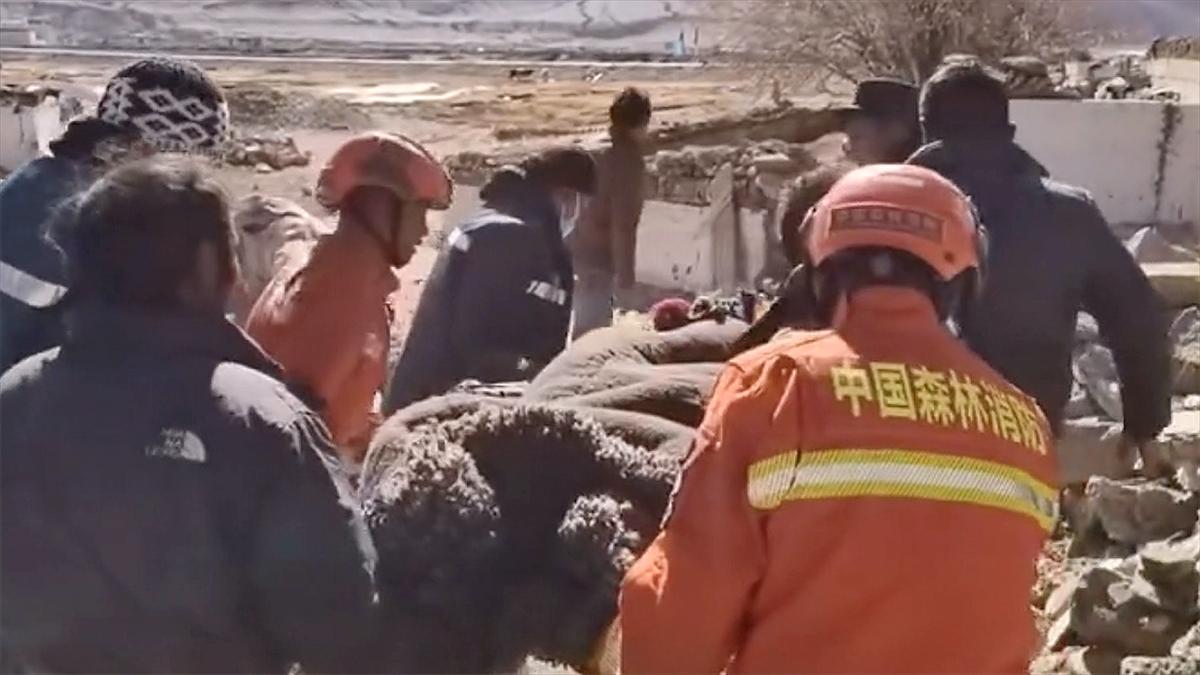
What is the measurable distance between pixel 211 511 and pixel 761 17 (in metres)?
27.5

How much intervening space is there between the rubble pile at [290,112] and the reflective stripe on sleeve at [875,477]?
32.4 metres

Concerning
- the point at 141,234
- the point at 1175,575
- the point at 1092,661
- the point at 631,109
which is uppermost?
the point at 141,234

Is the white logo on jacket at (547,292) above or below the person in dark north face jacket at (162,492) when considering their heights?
below

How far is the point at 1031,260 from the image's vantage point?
14.9ft

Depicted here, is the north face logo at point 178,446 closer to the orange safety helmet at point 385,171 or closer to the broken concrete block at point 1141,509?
the orange safety helmet at point 385,171

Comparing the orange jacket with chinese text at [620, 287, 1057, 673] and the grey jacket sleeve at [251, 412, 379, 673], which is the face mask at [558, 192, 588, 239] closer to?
the grey jacket sleeve at [251, 412, 379, 673]

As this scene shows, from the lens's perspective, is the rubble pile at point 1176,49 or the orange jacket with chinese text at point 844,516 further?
the rubble pile at point 1176,49

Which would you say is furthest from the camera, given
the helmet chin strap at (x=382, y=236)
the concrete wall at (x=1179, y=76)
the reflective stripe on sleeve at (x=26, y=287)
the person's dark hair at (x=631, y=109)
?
the concrete wall at (x=1179, y=76)

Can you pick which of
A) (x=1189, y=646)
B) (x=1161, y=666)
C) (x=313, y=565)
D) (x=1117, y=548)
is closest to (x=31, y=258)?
(x=313, y=565)

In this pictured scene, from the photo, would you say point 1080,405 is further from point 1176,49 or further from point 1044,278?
point 1176,49

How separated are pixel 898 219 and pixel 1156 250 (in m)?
12.9

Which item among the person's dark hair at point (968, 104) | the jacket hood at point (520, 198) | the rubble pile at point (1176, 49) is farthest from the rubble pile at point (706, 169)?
the person's dark hair at point (968, 104)

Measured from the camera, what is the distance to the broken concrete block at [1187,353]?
8.71m

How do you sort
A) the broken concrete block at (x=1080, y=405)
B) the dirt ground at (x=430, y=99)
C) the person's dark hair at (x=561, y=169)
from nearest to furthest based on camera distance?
the person's dark hair at (x=561, y=169), the broken concrete block at (x=1080, y=405), the dirt ground at (x=430, y=99)
